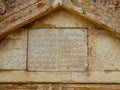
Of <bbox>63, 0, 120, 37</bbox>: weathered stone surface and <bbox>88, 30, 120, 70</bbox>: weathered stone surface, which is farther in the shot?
<bbox>88, 30, 120, 70</bbox>: weathered stone surface

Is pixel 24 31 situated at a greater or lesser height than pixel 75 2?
lesser

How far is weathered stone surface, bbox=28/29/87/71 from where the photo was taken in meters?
4.87

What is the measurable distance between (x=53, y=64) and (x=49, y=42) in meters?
0.28

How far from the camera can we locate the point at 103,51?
4.87 meters

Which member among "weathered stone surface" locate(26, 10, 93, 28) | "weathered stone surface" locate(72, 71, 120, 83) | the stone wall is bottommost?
"weathered stone surface" locate(72, 71, 120, 83)

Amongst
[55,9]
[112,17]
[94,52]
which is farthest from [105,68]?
[55,9]

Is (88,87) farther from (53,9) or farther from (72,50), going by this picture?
(53,9)

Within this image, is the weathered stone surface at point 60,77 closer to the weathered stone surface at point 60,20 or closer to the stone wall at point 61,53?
the stone wall at point 61,53

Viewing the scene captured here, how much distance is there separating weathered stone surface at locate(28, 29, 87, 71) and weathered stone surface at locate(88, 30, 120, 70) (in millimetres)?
87

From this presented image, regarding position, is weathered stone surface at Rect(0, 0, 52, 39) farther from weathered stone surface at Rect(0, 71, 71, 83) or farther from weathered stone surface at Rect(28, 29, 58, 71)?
weathered stone surface at Rect(0, 71, 71, 83)

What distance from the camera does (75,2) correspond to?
4.77 m

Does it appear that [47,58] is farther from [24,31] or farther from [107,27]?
[107,27]

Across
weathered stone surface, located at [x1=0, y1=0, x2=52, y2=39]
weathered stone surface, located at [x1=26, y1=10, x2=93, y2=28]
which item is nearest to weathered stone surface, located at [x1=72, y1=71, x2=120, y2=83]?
weathered stone surface, located at [x1=26, y1=10, x2=93, y2=28]

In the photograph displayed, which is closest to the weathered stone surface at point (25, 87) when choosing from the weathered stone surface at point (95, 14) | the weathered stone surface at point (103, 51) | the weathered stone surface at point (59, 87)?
the weathered stone surface at point (59, 87)
